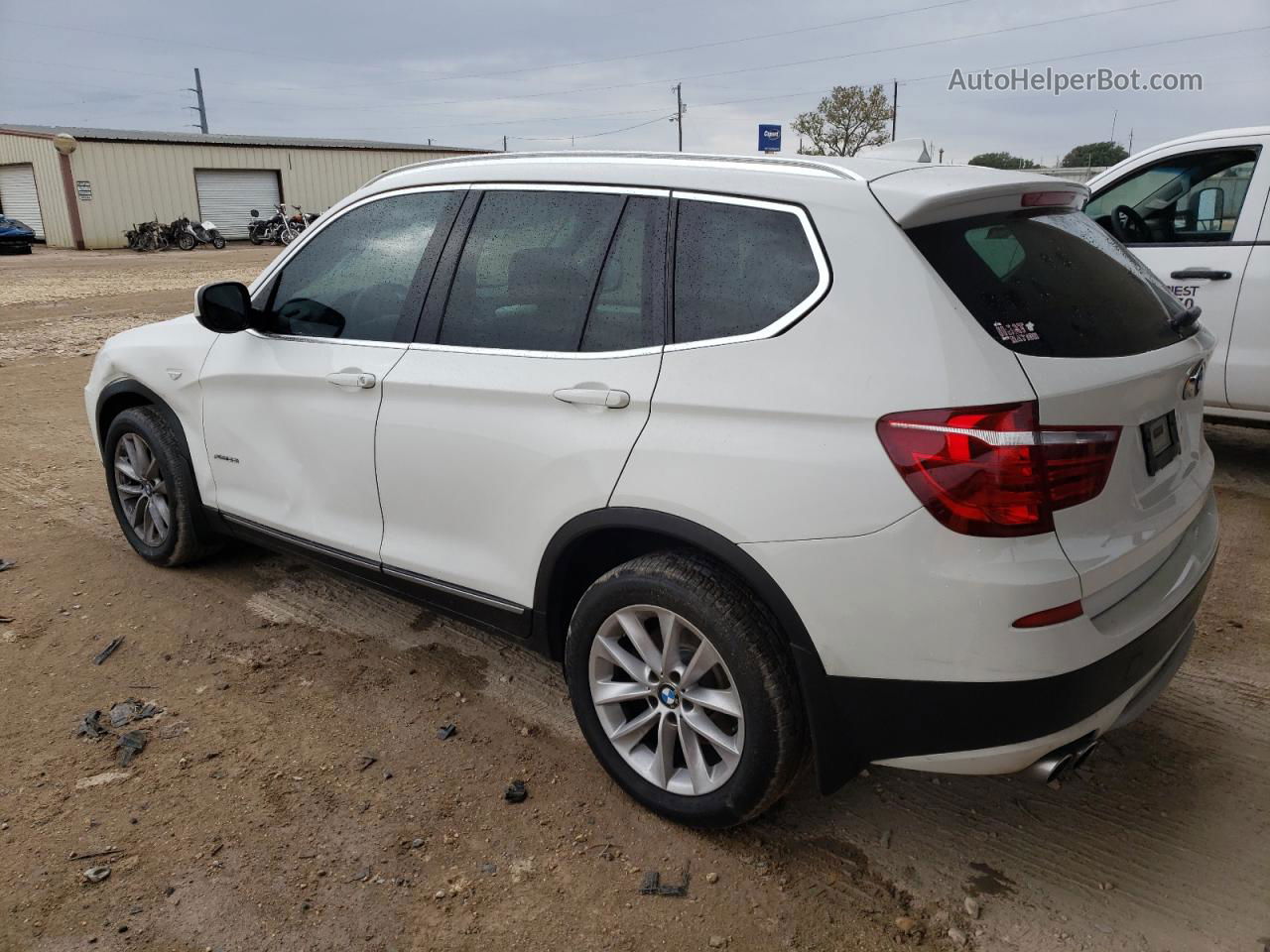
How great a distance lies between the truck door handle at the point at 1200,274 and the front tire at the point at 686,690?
439 centimetres

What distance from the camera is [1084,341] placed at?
227 centimetres

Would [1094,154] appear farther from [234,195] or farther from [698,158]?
[698,158]

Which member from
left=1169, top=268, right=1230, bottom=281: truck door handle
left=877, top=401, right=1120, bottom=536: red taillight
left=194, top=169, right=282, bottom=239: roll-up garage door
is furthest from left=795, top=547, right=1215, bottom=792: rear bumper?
left=194, top=169, right=282, bottom=239: roll-up garage door

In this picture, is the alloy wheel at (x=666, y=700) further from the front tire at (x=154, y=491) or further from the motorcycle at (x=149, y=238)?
the motorcycle at (x=149, y=238)

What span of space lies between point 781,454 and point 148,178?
39311mm

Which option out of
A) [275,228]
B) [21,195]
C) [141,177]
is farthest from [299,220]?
[21,195]

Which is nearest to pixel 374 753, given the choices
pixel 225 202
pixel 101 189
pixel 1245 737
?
pixel 1245 737

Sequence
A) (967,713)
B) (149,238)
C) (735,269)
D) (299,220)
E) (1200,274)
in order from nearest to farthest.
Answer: (967,713) → (735,269) → (1200,274) → (149,238) → (299,220)

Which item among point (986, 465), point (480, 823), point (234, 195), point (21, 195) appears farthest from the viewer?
point (234, 195)

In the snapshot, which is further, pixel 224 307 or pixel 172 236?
pixel 172 236

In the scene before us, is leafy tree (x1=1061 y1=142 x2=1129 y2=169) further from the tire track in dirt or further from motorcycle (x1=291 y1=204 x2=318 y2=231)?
the tire track in dirt

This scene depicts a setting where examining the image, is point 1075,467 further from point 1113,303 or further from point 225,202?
point 225,202

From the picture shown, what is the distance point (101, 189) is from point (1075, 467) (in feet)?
128

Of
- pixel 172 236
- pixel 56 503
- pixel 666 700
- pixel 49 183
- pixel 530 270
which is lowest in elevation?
pixel 56 503
